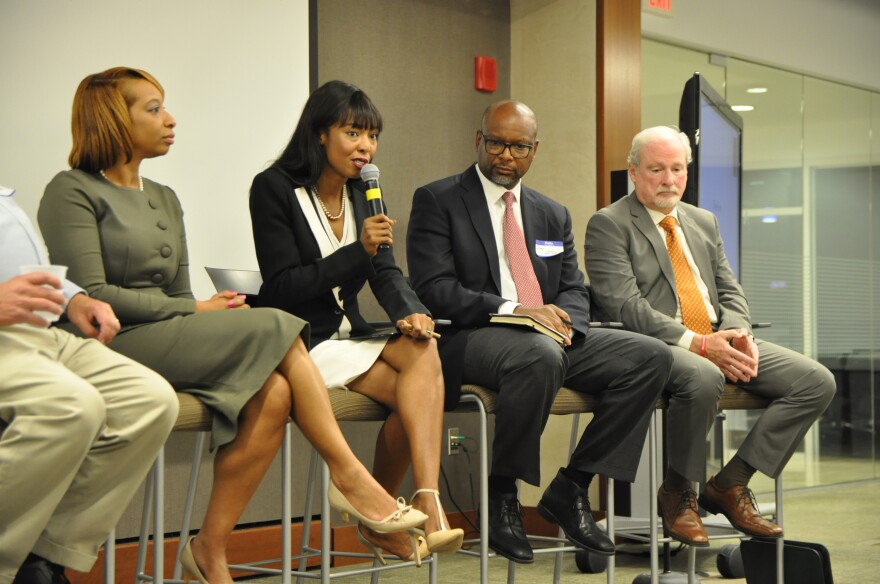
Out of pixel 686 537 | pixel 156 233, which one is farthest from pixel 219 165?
pixel 686 537

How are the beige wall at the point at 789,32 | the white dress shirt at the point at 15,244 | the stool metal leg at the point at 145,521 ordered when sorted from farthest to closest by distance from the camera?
the beige wall at the point at 789,32 < the stool metal leg at the point at 145,521 < the white dress shirt at the point at 15,244

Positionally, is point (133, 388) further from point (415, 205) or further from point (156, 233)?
point (415, 205)

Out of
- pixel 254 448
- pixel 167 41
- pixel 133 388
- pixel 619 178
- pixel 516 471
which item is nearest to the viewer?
pixel 133 388

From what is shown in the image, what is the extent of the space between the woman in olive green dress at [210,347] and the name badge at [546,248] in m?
0.99

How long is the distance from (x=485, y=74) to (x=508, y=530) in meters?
2.87

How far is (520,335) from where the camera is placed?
9.86 feet

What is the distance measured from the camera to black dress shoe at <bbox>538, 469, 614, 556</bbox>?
2.97 meters

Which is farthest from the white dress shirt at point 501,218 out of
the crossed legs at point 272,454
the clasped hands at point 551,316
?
the crossed legs at point 272,454

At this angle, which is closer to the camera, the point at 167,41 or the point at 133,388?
the point at 133,388

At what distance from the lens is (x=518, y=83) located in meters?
5.40

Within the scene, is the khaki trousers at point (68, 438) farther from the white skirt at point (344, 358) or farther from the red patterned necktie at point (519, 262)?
the red patterned necktie at point (519, 262)

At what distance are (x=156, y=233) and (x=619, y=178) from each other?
2.67m

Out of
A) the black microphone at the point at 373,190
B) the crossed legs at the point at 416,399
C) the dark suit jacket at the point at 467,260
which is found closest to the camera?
the crossed legs at the point at 416,399

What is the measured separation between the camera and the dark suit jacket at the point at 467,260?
10.3 ft
